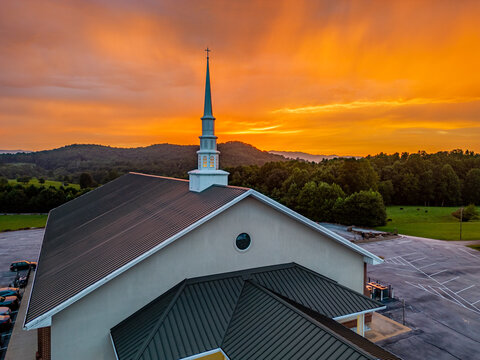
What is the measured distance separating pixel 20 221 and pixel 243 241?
2422 inches

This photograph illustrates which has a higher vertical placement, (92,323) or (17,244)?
(92,323)

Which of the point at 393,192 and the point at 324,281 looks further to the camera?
the point at 393,192

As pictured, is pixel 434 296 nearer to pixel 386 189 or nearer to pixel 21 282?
pixel 21 282

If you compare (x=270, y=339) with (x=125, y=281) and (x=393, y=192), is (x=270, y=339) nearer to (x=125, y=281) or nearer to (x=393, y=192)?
(x=125, y=281)

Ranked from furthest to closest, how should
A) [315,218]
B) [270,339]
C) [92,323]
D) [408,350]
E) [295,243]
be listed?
[315,218] < [408,350] < [295,243] < [92,323] < [270,339]

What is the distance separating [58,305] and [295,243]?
31.7 feet

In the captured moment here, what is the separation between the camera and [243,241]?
13.1 m

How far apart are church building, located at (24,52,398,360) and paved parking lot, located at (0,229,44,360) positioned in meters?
9.78

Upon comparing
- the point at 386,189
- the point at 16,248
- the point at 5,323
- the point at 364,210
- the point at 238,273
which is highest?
the point at 238,273

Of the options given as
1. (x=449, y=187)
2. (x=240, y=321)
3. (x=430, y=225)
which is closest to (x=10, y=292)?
(x=240, y=321)

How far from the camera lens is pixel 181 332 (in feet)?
31.8

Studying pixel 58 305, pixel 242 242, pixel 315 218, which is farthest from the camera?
pixel 315 218

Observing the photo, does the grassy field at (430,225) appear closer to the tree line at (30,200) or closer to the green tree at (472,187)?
the green tree at (472,187)

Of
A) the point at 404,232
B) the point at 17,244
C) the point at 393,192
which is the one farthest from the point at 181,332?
the point at 393,192
